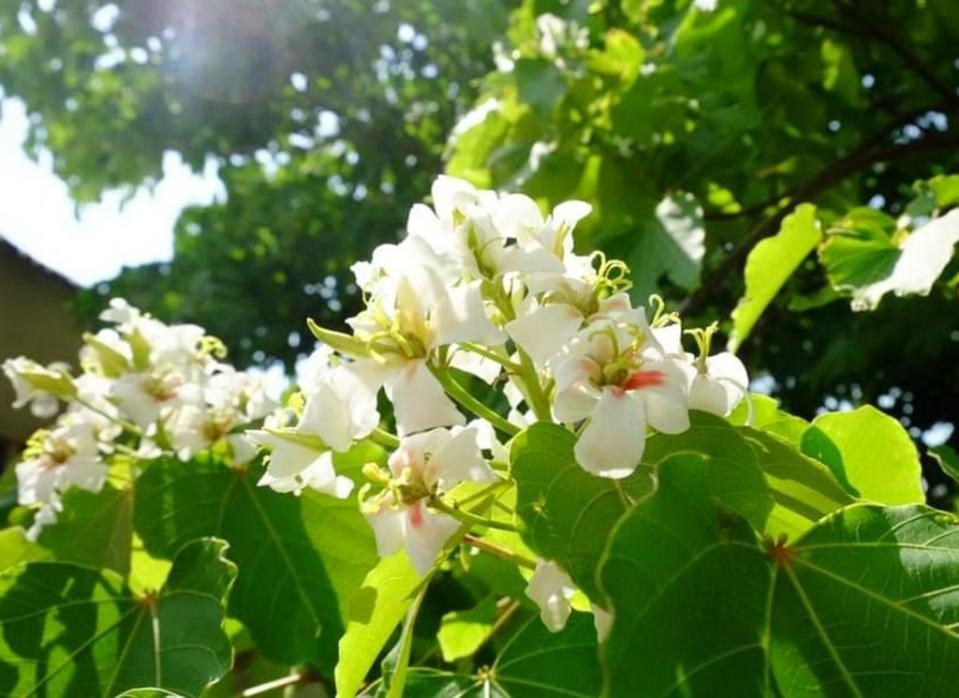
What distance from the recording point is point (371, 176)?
5008 mm

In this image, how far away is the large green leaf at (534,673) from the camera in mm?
717

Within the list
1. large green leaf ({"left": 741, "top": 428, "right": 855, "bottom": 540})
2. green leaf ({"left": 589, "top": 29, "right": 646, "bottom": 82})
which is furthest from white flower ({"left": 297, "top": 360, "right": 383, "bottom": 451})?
green leaf ({"left": 589, "top": 29, "right": 646, "bottom": 82})

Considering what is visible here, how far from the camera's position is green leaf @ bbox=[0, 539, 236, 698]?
2.72 feet

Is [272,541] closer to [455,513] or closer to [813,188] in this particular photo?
[455,513]

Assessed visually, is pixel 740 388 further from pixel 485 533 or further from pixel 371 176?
pixel 371 176

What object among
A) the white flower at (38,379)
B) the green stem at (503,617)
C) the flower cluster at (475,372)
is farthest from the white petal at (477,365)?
the white flower at (38,379)

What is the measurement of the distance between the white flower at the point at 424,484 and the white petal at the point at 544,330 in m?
0.06

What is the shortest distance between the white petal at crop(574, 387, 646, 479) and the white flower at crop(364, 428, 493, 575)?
82mm

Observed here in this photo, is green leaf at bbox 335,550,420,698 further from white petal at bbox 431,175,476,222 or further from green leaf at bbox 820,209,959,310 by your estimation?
green leaf at bbox 820,209,959,310

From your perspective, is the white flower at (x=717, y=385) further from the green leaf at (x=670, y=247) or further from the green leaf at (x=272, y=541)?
the green leaf at (x=670, y=247)

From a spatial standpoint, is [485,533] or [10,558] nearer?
[485,533]

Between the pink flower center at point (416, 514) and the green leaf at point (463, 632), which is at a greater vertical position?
the pink flower center at point (416, 514)

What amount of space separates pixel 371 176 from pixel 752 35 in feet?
10.5

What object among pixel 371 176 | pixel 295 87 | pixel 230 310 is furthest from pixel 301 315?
pixel 295 87
